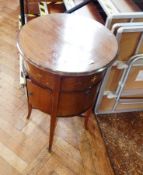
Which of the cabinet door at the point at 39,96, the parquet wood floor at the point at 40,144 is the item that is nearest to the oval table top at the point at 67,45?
the cabinet door at the point at 39,96

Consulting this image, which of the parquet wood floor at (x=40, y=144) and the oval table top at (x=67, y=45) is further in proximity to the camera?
the parquet wood floor at (x=40, y=144)

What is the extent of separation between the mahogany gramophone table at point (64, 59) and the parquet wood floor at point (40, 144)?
292 mm

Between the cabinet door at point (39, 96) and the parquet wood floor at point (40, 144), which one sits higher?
the cabinet door at point (39, 96)

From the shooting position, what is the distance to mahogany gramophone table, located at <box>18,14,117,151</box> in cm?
90

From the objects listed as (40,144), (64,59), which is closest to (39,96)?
(64,59)

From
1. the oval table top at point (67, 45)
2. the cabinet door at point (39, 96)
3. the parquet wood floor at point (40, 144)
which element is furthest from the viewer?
the parquet wood floor at point (40, 144)

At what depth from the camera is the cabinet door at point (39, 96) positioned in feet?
3.41

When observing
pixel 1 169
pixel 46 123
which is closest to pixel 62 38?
pixel 46 123

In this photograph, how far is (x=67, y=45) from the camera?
3.20ft

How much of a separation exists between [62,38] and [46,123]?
66 cm

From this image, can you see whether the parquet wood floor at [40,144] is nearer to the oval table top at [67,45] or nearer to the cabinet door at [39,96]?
the cabinet door at [39,96]

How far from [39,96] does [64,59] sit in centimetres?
26

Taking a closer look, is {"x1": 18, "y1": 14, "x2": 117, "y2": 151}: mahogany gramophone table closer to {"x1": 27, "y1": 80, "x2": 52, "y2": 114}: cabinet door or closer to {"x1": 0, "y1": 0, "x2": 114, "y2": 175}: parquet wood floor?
{"x1": 27, "y1": 80, "x2": 52, "y2": 114}: cabinet door

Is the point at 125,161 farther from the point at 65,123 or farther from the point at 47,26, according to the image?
the point at 47,26
